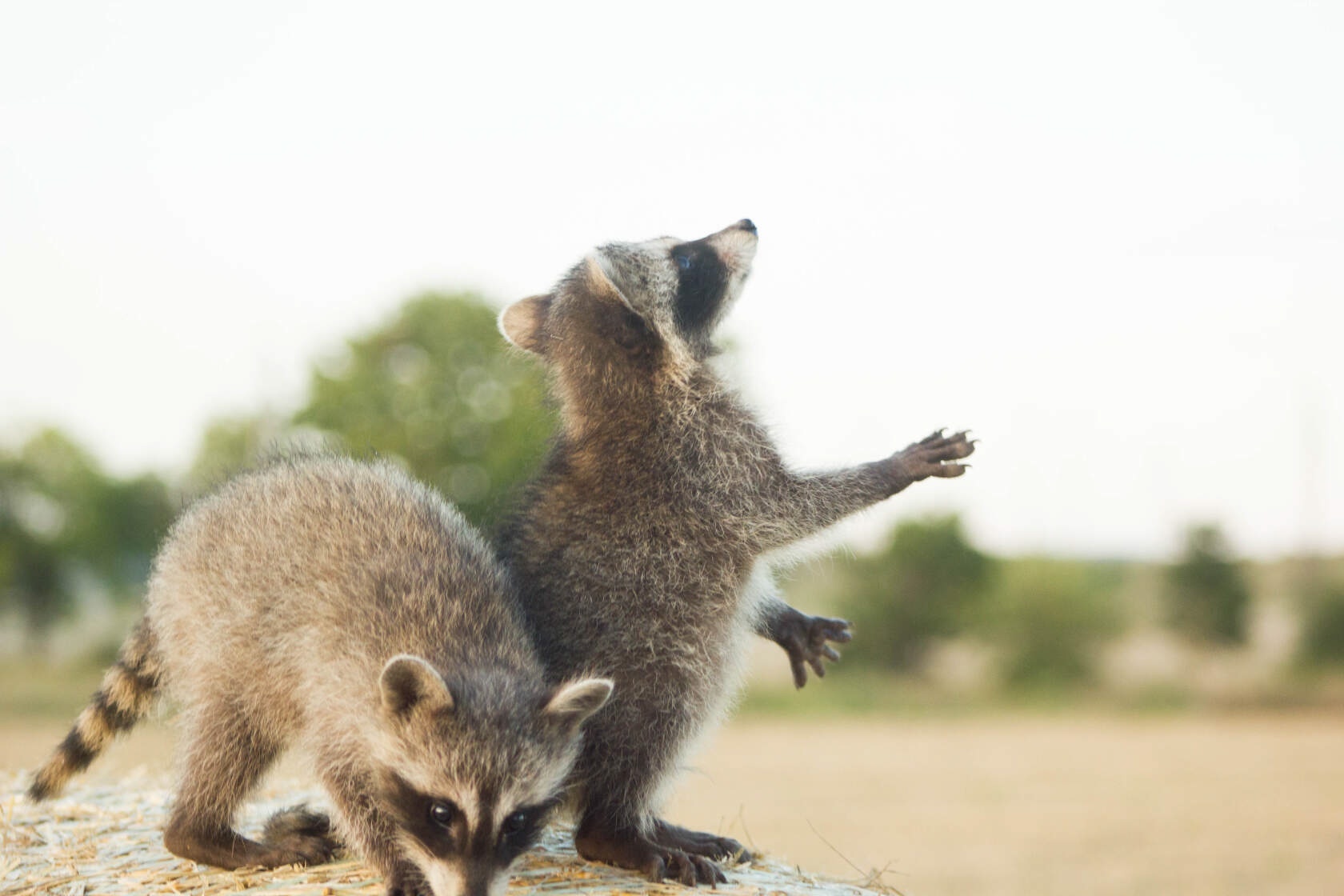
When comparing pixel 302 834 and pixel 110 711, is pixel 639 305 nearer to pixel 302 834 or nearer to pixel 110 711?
pixel 302 834

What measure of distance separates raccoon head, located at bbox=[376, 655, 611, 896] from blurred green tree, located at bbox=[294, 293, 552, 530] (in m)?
21.5

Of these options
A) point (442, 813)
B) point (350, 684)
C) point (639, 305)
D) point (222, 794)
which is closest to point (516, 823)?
point (442, 813)

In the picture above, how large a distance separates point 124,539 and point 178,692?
3618 centimetres

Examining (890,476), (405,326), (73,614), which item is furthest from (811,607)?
(890,476)

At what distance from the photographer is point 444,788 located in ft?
14.5

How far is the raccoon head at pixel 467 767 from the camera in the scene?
441 centimetres

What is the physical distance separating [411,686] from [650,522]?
55.5 inches

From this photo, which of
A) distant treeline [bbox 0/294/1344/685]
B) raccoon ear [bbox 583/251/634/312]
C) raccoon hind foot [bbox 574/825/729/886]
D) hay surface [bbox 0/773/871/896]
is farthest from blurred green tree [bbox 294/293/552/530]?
raccoon hind foot [bbox 574/825/729/886]

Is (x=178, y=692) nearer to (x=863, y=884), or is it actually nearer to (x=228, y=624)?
(x=228, y=624)

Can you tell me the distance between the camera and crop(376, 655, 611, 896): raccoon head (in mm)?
4410

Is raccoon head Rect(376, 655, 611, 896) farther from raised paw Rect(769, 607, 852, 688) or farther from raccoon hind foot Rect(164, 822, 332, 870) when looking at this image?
raised paw Rect(769, 607, 852, 688)

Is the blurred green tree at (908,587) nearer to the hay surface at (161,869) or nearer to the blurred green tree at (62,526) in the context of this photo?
the blurred green tree at (62,526)

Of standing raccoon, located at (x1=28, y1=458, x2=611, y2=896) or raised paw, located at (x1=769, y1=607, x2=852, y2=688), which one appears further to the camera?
raised paw, located at (x1=769, y1=607, x2=852, y2=688)

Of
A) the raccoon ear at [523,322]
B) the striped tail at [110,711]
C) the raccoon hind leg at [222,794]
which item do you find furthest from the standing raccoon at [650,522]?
the striped tail at [110,711]
